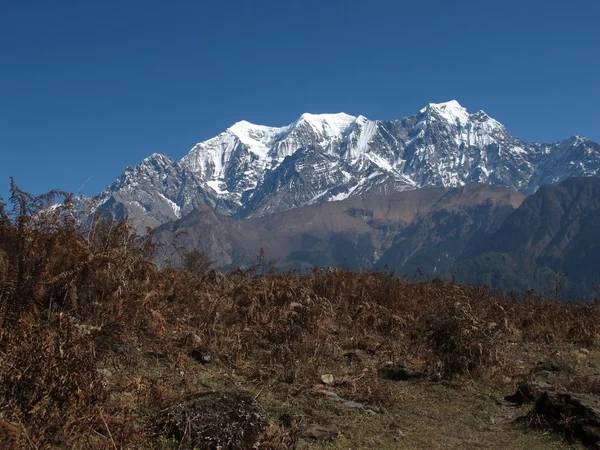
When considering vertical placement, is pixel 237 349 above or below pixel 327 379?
above

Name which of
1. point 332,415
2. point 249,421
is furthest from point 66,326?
point 332,415

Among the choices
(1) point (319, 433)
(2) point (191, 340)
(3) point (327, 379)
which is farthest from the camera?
(2) point (191, 340)

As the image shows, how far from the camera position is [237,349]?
29.0 ft

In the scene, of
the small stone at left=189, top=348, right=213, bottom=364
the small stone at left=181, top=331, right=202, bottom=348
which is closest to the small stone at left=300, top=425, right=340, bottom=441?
the small stone at left=189, top=348, right=213, bottom=364

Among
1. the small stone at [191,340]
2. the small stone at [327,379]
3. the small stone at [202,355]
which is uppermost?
the small stone at [191,340]

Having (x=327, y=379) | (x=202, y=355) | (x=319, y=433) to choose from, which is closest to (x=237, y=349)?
(x=202, y=355)

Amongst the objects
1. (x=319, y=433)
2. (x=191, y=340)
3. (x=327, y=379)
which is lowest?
(x=319, y=433)

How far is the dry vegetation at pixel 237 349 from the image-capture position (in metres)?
5.02

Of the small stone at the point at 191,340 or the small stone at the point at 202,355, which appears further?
the small stone at the point at 191,340

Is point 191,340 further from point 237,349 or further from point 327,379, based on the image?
point 327,379

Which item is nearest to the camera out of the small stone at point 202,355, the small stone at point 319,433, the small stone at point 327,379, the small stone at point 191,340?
the small stone at point 319,433

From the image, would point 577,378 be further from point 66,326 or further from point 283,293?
point 66,326

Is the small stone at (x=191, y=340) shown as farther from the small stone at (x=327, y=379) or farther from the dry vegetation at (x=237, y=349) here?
the small stone at (x=327, y=379)

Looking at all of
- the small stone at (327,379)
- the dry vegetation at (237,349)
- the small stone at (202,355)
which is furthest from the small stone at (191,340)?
the small stone at (327,379)
